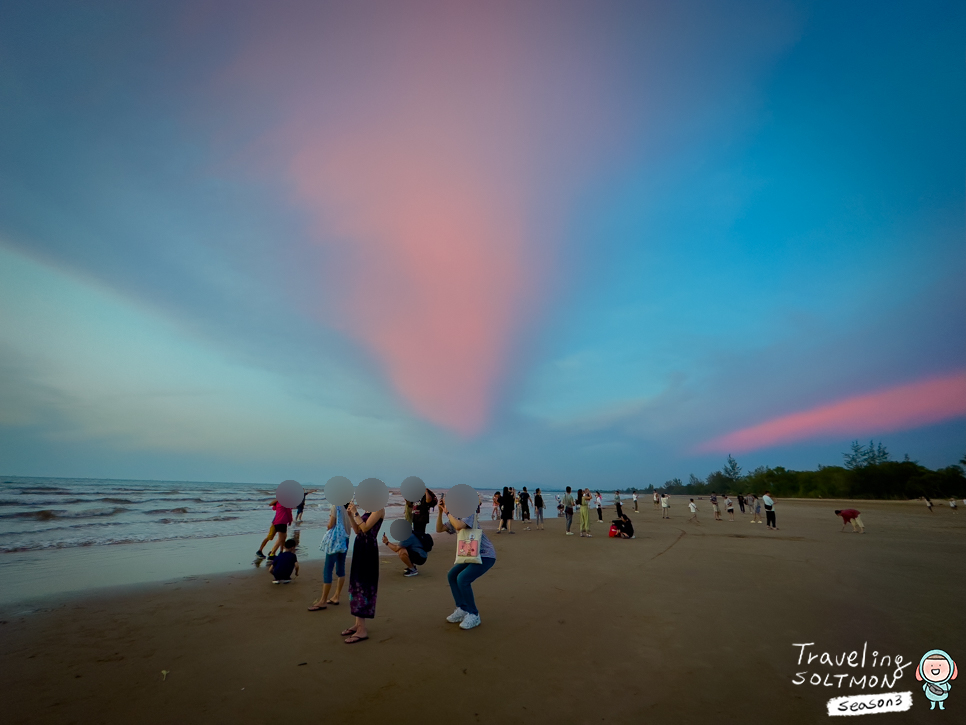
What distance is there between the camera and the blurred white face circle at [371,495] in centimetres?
552

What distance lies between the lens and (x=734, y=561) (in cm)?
1112

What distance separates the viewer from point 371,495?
220 inches

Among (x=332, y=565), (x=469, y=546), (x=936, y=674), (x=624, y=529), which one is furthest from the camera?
(x=624, y=529)

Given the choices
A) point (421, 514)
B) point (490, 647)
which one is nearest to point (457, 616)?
point (490, 647)

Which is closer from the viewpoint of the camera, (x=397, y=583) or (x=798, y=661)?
(x=798, y=661)

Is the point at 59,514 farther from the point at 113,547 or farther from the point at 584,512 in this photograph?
the point at 584,512

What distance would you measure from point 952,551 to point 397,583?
16705mm

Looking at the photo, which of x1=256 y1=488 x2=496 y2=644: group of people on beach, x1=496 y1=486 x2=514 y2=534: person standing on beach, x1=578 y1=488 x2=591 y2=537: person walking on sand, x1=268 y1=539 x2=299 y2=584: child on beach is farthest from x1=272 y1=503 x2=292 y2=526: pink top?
x1=578 y1=488 x2=591 y2=537: person walking on sand

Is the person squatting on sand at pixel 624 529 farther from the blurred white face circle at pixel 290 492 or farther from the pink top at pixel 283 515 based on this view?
the blurred white face circle at pixel 290 492

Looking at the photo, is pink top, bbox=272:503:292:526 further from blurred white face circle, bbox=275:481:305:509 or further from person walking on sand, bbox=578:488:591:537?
person walking on sand, bbox=578:488:591:537

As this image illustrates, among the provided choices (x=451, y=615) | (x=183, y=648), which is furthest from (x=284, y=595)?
(x=451, y=615)

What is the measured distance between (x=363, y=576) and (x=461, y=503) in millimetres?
1627

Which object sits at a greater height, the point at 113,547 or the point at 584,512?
the point at 584,512

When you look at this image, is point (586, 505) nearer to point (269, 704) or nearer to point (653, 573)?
point (653, 573)
